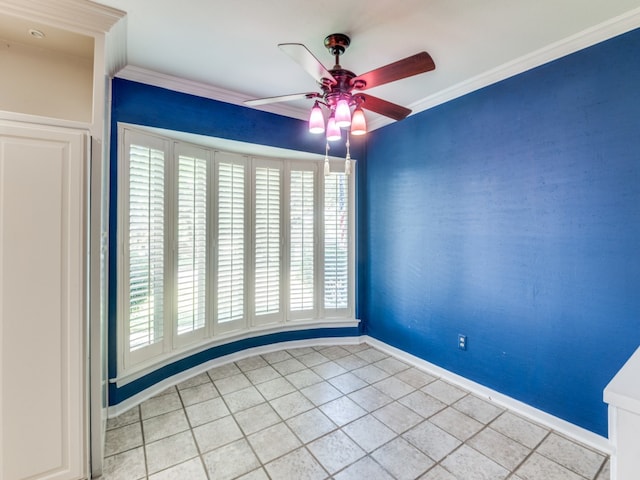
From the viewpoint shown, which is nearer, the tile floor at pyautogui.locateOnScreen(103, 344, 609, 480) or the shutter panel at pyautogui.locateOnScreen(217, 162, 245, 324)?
the tile floor at pyautogui.locateOnScreen(103, 344, 609, 480)

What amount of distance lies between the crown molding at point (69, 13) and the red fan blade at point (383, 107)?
4.89 feet

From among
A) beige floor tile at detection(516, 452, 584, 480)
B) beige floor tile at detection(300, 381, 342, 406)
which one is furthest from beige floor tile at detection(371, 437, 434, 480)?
beige floor tile at detection(300, 381, 342, 406)

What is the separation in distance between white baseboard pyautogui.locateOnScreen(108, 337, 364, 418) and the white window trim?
0.16 m

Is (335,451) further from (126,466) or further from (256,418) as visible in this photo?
(126,466)

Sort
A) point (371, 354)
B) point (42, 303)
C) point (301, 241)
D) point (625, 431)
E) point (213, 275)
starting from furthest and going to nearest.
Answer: point (301, 241)
point (371, 354)
point (213, 275)
point (42, 303)
point (625, 431)

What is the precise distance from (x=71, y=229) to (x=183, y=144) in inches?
57.3

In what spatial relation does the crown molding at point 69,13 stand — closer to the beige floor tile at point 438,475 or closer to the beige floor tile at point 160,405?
the beige floor tile at point 160,405

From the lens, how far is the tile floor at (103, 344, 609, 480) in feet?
5.66

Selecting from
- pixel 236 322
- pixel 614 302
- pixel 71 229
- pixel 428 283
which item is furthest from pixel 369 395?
pixel 71 229

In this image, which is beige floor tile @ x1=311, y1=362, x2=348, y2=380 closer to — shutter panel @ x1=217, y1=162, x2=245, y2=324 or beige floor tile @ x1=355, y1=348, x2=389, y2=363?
beige floor tile @ x1=355, y1=348, x2=389, y2=363

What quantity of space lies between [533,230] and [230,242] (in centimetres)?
267

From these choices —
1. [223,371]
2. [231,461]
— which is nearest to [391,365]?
[223,371]

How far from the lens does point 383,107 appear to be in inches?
77.9

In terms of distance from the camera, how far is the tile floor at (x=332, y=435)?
1.73 metres
